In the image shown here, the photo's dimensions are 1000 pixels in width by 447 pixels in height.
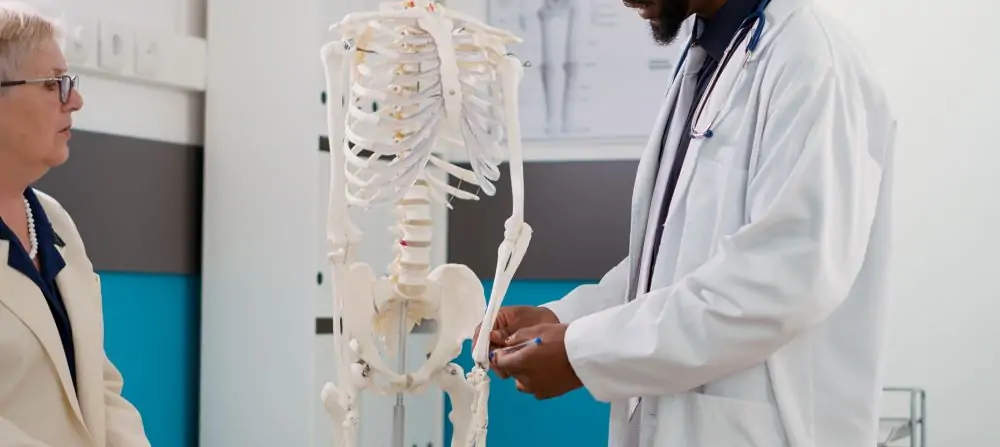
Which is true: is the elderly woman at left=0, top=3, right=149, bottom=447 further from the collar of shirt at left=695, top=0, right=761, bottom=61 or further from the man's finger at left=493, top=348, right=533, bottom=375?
the collar of shirt at left=695, top=0, right=761, bottom=61

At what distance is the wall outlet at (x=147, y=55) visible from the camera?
3.18 meters

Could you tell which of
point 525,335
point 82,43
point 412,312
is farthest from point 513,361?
point 82,43

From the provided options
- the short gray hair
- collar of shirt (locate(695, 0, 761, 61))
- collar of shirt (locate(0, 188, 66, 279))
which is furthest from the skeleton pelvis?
collar of shirt (locate(695, 0, 761, 61))

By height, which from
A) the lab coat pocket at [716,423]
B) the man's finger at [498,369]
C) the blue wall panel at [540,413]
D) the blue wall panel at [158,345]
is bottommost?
the blue wall panel at [540,413]

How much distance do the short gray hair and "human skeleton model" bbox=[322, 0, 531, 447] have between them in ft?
2.77

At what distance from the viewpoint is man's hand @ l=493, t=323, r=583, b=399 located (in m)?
1.46

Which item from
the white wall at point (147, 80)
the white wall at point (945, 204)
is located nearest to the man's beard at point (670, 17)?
A: the white wall at point (147, 80)

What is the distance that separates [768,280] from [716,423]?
0.62 feet

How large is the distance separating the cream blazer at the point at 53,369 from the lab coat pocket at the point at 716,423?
0.85m

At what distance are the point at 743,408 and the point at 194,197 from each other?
2359 millimetres

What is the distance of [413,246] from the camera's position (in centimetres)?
278

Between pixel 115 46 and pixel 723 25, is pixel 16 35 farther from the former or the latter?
pixel 115 46

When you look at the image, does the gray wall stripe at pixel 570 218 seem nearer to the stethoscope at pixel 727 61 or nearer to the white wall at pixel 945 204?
the white wall at pixel 945 204

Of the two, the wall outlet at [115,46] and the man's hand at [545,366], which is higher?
the wall outlet at [115,46]
